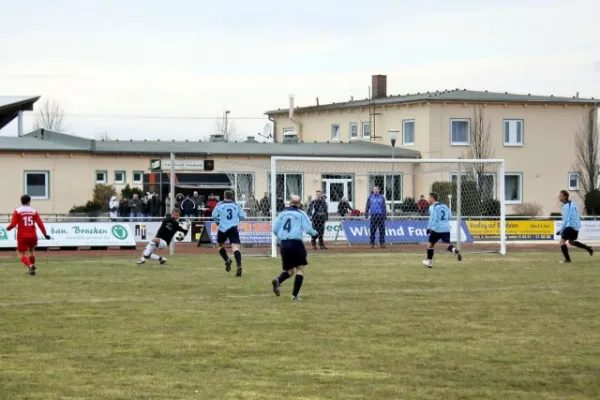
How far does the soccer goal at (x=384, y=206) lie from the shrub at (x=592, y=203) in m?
7.59

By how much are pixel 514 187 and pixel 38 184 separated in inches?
1008

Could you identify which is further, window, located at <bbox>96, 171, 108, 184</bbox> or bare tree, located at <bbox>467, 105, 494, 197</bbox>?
bare tree, located at <bbox>467, 105, 494, 197</bbox>

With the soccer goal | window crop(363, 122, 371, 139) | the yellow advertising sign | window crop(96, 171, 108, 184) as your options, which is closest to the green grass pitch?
the soccer goal

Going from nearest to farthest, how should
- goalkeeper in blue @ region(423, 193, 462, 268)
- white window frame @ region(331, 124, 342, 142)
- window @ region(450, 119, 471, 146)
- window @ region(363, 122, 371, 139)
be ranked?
goalkeeper in blue @ region(423, 193, 462, 268) < window @ region(450, 119, 471, 146) < window @ region(363, 122, 371, 139) < white window frame @ region(331, 124, 342, 142)

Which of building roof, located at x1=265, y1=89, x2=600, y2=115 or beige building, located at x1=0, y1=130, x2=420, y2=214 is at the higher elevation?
building roof, located at x1=265, y1=89, x2=600, y2=115

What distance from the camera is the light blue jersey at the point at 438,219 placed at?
29.7m

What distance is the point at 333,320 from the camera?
677 inches

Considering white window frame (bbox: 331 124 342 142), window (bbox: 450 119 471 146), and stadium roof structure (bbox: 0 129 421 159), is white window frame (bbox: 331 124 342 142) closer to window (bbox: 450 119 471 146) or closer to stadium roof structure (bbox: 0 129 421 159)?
stadium roof structure (bbox: 0 129 421 159)

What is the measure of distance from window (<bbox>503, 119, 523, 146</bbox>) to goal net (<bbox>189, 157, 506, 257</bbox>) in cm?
1201

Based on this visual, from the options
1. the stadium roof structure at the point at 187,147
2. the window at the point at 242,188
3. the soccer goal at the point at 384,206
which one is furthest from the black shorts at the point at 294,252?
the stadium roof structure at the point at 187,147

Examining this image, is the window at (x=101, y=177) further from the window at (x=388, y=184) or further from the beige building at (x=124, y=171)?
the window at (x=388, y=184)

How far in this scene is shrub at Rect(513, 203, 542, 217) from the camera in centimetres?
6000

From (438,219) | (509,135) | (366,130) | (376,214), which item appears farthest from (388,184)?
(438,219)

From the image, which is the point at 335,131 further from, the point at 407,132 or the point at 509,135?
the point at 509,135
